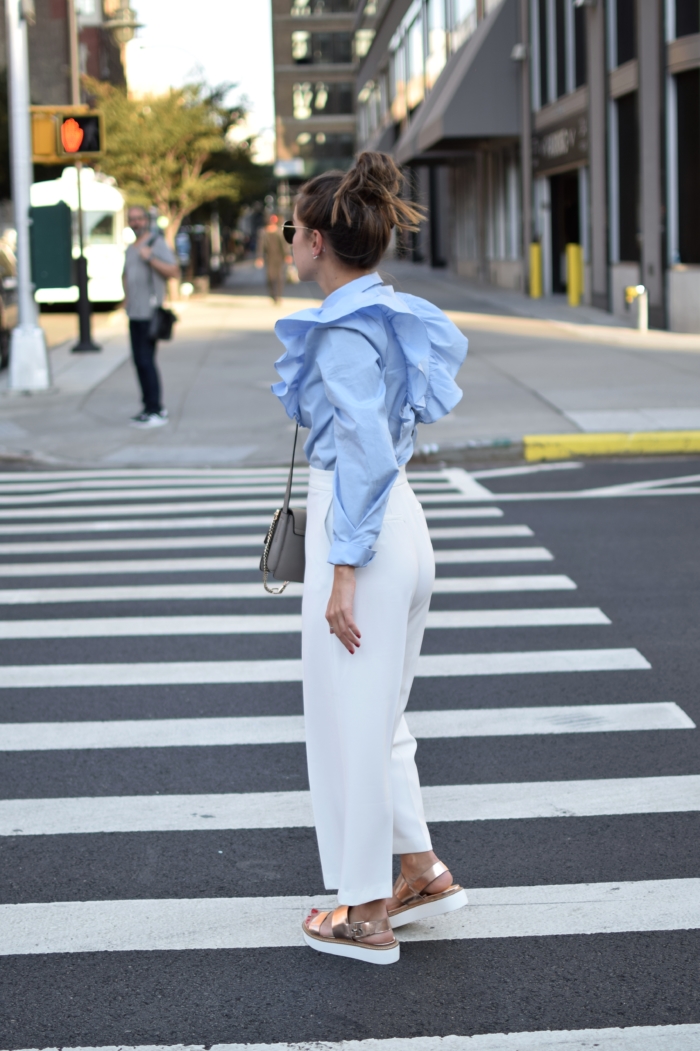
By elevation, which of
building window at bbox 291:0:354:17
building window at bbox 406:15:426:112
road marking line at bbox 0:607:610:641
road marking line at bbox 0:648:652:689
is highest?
building window at bbox 291:0:354:17

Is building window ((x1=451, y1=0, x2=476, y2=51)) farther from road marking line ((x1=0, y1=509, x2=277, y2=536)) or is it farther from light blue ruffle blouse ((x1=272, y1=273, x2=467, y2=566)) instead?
light blue ruffle blouse ((x1=272, y1=273, x2=467, y2=566))

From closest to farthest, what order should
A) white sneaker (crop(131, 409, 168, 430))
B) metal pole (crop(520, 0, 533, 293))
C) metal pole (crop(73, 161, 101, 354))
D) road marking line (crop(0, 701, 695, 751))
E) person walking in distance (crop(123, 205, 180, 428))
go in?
road marking line (crop(0, 701, 695, 751)) < person walking in distance (crop(123, 205, 180, 428)) < white sneaker (crop(131, 409, 168, 430)) < metal pole (crop(73, 161, 101, 354)) < metal pole (crop(520, 0, 533, 293))

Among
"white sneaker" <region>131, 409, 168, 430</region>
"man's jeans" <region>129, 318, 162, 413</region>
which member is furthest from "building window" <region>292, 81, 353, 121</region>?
"man's jeans" <region>129, 318, 162, 413</region>

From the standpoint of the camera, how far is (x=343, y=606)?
10.3 ft

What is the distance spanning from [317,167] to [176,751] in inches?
3789

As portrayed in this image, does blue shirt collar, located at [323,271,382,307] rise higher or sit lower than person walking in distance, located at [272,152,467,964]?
higher

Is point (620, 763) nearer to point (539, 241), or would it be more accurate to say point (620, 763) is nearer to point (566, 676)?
point (566, 676)

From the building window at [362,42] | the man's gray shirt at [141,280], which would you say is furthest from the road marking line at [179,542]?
the building window at [362,42]

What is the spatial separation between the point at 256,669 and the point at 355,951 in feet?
8.63

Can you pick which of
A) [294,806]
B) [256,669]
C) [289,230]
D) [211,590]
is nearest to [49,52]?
[211,590]

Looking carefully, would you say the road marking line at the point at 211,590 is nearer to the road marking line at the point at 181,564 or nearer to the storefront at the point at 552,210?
the road marking line at the point at 181,564

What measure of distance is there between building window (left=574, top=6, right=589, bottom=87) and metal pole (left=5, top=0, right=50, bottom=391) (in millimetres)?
14069

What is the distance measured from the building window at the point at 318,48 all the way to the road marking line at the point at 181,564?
98.5 m

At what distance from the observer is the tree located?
37.3 m
